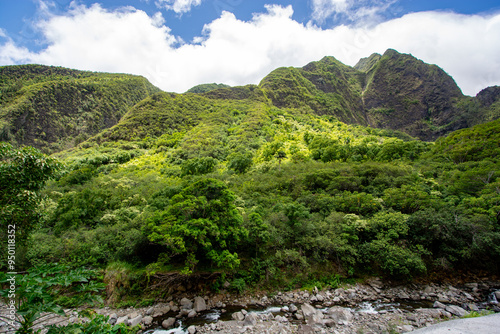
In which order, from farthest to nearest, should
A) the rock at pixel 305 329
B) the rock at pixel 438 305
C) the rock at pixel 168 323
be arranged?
the rock at pixel 438 305 < the rock at pixel 168 323 < the rock at pixel 305 329

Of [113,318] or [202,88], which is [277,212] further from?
[202,88]

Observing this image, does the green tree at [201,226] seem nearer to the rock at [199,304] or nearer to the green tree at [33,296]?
the rock at [199,304]

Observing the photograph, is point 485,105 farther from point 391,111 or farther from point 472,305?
point 472,305

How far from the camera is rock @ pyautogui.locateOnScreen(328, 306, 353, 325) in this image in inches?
465

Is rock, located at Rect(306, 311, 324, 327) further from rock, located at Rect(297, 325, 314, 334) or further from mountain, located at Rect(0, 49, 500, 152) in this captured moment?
mountain, located at Rect(0, 49, 500, 152)

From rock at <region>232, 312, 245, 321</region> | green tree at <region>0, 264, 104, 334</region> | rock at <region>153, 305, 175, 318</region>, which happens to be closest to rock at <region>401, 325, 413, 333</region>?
rock at <region>232, 312, 245, 321</region>

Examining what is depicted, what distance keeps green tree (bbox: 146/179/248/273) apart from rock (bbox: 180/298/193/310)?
1852 mm

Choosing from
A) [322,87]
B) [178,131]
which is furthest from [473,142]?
[322,87]

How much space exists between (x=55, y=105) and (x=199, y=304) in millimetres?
100966

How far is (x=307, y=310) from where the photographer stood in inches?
511

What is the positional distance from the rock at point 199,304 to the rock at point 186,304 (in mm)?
266

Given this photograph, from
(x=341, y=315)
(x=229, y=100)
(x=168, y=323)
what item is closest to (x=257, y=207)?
(x=341, y=315)

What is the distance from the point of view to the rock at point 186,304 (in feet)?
44.3

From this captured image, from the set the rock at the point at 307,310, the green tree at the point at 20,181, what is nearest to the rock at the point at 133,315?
the green tree at the point at 20,181
